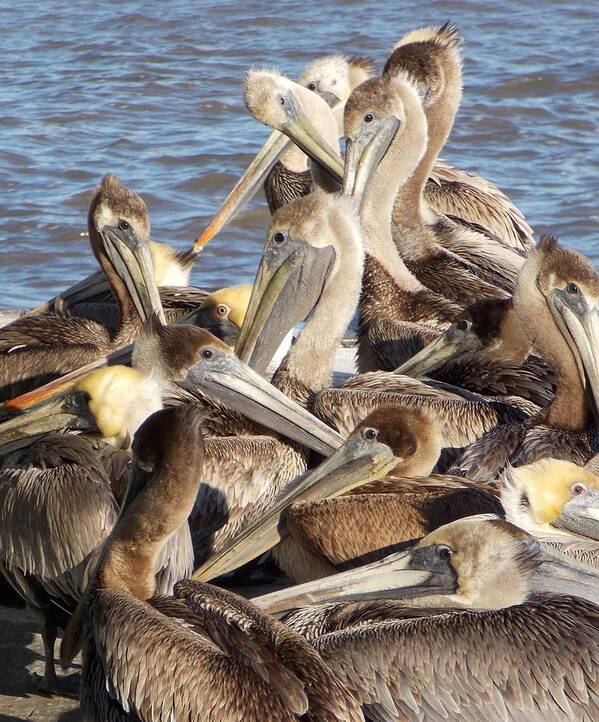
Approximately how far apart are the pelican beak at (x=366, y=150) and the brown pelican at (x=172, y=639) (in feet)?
9.35

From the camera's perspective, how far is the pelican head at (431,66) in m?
7.34

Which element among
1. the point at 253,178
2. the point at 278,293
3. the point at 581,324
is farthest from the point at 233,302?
the point at 253,178

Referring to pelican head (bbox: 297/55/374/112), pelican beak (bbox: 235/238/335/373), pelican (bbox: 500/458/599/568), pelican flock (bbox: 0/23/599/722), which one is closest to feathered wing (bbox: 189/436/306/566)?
pelican flock (bbox: 0/23/599/722)

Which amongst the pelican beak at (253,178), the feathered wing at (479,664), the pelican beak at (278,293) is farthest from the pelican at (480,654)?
the pelican beak at (253,178)

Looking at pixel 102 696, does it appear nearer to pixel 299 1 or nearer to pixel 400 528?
pixel 400 528

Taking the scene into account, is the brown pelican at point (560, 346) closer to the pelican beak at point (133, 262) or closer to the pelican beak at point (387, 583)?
the pelican beak at point (387, 583)

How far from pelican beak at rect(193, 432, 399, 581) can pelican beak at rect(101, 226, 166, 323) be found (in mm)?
1766

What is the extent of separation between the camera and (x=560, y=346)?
5.27 meters

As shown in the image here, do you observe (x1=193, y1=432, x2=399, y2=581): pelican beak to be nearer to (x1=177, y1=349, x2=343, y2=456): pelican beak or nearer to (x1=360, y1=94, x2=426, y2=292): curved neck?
(x1=177, y1=349, x2=343, y2=456): pelican beak

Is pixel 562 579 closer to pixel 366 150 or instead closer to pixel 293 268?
pixel 293 268

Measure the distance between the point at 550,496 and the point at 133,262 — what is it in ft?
7.90

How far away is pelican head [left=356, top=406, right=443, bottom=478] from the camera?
448 cm

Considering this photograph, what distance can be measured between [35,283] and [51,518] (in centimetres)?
508

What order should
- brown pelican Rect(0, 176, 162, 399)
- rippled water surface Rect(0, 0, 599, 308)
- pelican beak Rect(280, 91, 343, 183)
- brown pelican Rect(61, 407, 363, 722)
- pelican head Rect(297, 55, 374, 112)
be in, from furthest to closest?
rippled water surface Rect(0, 0, 599, 308), pelican head Rect(297, 55, 374, 112), pelican beak Rect(280, 91, 343, 183), brown pelican Rect(0, 176, 162, 399), brown pelican Rect(61, 407, 363, 722)
